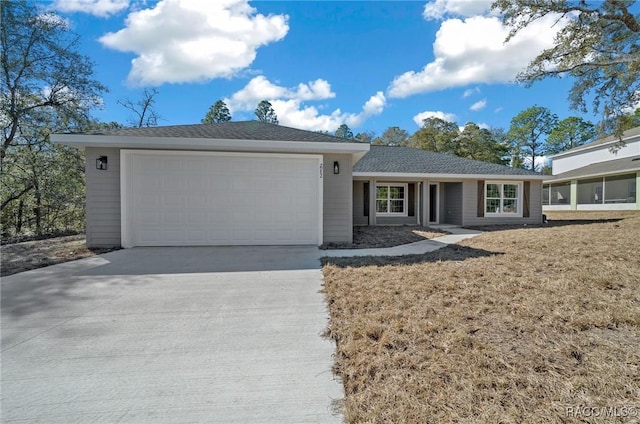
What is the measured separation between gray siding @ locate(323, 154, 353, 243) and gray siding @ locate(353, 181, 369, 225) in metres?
5.47

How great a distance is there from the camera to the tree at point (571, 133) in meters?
37.7

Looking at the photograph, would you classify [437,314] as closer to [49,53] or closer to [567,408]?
[567,408]

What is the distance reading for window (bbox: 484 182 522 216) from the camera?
1402cm

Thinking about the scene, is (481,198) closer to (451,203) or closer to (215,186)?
(451,203)

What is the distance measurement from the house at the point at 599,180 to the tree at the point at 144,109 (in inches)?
976

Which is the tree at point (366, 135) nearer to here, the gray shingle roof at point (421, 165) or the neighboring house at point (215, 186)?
→ the gray shingle roof at point (421, 165)

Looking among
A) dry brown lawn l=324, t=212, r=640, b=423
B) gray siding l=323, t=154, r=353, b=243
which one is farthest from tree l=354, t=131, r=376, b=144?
dry brown lawn l=324, t=212, r=640, b=423

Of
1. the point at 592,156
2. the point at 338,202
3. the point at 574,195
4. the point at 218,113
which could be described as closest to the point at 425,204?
the point at 338,202

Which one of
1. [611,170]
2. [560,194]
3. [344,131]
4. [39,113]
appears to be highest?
[344,131]

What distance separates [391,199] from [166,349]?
1280 centimetres

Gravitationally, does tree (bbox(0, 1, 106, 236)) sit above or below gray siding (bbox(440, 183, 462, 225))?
above

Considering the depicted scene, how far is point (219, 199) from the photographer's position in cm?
770

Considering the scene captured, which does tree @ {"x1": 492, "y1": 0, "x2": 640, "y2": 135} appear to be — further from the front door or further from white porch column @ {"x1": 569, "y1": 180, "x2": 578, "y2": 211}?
white porch column @ {"x1": 569, "y1": 180, "x2": 578, "y2": 211}

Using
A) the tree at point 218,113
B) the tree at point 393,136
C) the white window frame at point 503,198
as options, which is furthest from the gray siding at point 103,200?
the tree at point 393,136
